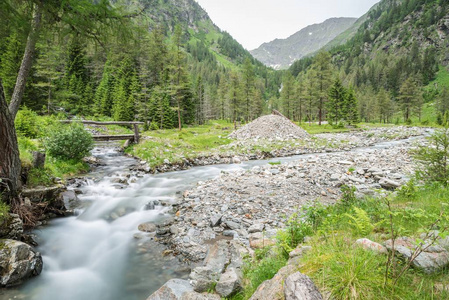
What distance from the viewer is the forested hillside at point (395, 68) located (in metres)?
62.7

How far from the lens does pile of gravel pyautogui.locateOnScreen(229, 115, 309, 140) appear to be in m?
28.4

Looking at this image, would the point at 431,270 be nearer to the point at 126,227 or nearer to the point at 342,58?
the point at 126,227

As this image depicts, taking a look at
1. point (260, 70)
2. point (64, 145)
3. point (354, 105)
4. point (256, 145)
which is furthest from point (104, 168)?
point (260, 70)

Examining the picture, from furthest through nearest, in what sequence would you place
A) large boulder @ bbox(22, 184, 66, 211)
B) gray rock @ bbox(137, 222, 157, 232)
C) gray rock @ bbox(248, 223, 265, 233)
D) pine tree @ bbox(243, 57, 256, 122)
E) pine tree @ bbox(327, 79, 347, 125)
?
pine tree @ bbox(327, 79, 347, 125) < pine tree @ bbox(243, 57, 256, 122) < gray rock @ bbox(137, 222, 157, 232) < large boulder @ bbox(22, 184, 66, 211) < gray rock @ bbox(248, 223, 265, 233)

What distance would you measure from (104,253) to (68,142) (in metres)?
9.64

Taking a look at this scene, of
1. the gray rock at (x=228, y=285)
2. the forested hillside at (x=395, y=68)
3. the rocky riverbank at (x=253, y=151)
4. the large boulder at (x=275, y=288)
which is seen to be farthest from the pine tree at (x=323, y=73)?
the large boulder at (x=275, y=288)

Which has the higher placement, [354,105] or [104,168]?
[354,105]

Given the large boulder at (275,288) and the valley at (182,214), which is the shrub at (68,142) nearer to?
the valley at (182,214)

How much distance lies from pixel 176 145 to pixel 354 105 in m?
49.7

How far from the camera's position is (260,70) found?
199625 mm

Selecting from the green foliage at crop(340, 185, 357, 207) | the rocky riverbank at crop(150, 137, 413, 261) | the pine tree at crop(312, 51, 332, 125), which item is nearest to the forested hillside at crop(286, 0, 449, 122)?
the pine tree at crop(312, 51, 332, 125)

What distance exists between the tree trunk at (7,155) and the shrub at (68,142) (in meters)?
7.33

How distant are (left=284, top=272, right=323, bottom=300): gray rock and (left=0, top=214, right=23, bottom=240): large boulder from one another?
7003 mm

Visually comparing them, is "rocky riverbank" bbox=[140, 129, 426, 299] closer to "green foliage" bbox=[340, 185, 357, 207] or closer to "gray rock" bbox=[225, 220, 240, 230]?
"gray rock" bbox=[225, 220, 240, 230]
